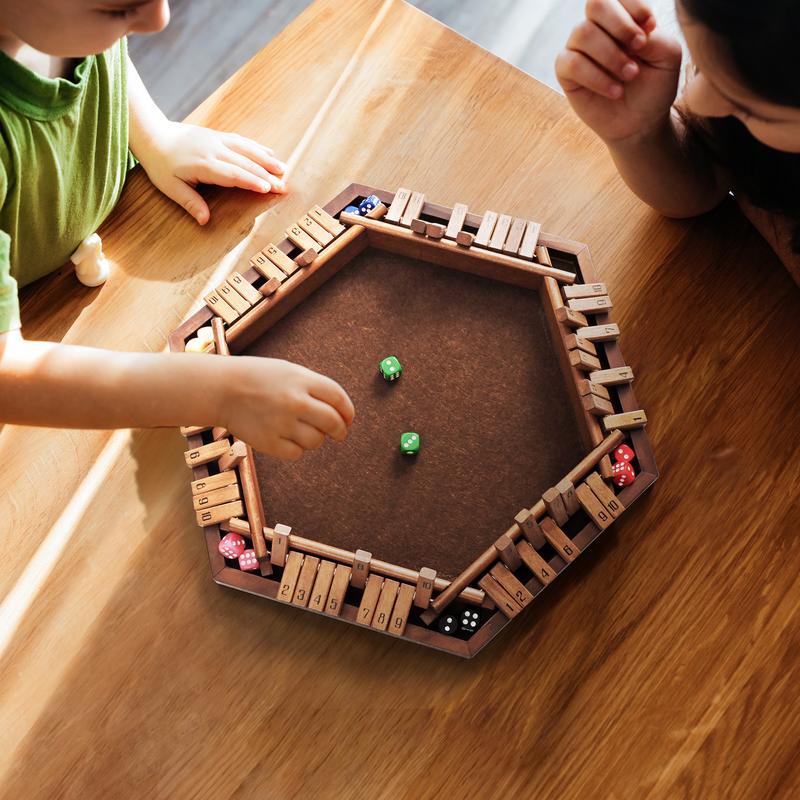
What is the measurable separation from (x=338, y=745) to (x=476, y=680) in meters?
0.13

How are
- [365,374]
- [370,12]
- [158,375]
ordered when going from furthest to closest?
1. [370,12]
2. [365,374]
3. [158,375]

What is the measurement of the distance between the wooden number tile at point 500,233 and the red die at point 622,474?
0.78 feet

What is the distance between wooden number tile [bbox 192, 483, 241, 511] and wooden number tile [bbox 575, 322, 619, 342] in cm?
35

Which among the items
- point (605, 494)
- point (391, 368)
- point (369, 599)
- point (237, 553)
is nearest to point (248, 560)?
point (237, 553)

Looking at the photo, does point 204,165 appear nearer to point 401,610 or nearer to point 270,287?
point 270,287

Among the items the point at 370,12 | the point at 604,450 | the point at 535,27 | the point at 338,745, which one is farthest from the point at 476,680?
the point at 535,27

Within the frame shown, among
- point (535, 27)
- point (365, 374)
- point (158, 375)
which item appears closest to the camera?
point (158, 375)

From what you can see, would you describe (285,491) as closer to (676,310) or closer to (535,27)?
(676,310)

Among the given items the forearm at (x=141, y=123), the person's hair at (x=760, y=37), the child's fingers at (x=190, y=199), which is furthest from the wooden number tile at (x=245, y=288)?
the person's hair at (x=760, y=37)

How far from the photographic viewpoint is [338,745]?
→ 71 centimetres

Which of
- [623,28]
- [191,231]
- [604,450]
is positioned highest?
[623,28]

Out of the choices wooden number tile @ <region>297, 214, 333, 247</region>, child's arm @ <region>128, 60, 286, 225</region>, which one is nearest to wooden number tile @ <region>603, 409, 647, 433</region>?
wooden number tile @ <region>297, 214, 333, 247</region>

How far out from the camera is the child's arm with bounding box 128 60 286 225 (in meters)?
0.87

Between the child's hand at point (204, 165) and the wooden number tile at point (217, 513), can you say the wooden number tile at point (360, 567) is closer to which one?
the wooden number tile at point (217, 513)
